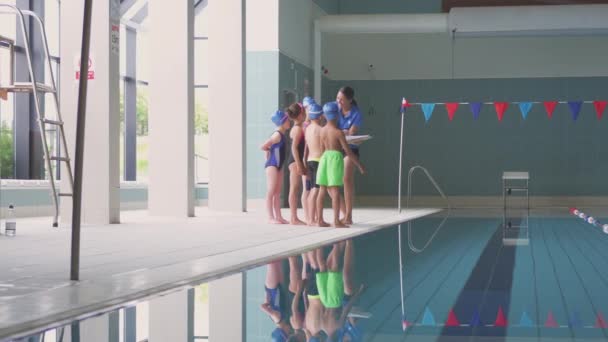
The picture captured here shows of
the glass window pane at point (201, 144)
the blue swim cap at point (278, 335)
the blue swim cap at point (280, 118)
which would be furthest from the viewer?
the glass window pane at point (201, 144)

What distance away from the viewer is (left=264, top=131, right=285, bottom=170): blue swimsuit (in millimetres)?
10303

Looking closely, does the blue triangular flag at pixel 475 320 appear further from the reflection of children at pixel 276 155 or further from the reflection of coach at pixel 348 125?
the reflection of children at pixel 276 155

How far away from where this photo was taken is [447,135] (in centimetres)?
2164

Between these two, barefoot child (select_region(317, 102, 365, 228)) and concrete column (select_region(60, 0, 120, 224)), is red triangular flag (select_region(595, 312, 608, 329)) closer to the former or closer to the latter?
barefoot child (select_region(317, 102, 365, 228))

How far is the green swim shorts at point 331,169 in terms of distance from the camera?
9242 mm

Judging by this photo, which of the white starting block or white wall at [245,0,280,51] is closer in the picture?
the white starting block

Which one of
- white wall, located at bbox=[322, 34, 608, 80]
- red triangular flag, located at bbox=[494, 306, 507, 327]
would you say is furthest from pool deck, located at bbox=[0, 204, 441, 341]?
white wall, located at bbox=[322, 34, 608, 80]

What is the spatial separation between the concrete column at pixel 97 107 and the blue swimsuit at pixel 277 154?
1.82 m

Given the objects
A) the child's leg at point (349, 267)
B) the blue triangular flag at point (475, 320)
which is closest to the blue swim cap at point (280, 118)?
the child's leg at point (349, 267)

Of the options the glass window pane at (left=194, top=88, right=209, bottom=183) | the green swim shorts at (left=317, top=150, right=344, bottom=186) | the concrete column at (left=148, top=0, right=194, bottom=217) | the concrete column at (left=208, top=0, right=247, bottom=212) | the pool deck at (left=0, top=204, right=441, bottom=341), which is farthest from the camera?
the glass window pane at (left=194, top=88, right=209, bottom=183)

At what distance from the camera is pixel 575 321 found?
322 centimetres

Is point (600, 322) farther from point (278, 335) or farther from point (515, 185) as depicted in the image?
point (515, 185)

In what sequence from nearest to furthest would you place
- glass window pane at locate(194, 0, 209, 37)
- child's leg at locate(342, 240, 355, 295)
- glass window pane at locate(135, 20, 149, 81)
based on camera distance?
child's leg at locate(342, 240, 355, 295) < glass window pane at locate(135, 20, 149, 81) < glass window pane at locate(194, 0, 209, 37)

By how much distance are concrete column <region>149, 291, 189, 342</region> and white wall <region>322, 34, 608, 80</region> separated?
17.7 meters
